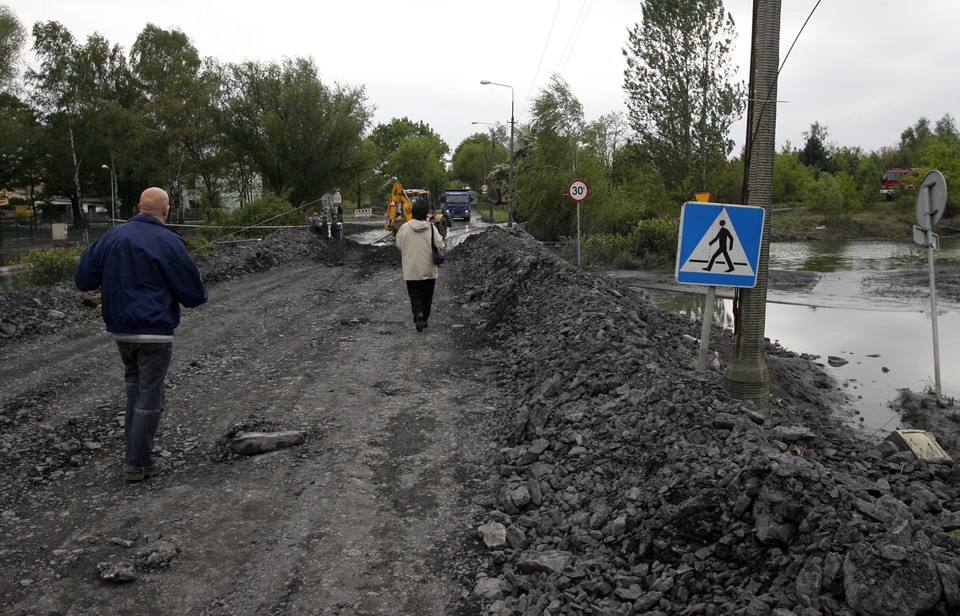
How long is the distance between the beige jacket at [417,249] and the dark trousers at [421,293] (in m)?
0.13

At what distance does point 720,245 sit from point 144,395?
14.3 ft

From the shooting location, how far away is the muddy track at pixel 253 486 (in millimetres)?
3619

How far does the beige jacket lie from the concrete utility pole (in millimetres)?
4090

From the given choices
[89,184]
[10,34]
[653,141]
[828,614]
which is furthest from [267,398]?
[89,184]

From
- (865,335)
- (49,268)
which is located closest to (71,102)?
(49,268)

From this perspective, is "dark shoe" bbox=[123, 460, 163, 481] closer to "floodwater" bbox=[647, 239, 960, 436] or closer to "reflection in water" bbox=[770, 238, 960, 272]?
"floodwater" bbox=[647, 239, 960, 436]

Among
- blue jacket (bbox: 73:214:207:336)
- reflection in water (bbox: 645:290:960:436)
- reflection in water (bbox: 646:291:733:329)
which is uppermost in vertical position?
blue jacket (bbox: 73:214:207:336)

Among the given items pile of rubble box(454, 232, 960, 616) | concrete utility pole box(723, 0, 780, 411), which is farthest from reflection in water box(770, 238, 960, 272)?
pile of rubble box(454, 232, 960, 616)

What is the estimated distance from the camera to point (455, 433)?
600 cm

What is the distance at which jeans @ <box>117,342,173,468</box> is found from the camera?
480 centimetres

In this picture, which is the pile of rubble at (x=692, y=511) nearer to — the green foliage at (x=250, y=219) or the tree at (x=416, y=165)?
the green foliage at (x=250, y=219)

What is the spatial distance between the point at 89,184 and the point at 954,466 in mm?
66947

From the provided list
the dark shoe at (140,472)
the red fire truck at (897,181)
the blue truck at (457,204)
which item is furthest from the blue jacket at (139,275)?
the red fire truck at (897,181)

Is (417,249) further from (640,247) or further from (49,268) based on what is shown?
(640,247)
